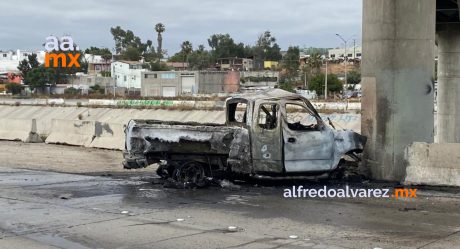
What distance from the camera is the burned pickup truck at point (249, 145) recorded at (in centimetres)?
1215

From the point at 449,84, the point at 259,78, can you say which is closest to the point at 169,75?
the point at 259,78

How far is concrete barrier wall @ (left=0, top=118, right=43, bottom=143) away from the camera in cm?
2802

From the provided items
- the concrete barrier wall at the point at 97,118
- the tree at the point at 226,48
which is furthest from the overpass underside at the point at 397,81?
the tree at the point at 226,48

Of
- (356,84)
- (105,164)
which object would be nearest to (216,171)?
(105,164)

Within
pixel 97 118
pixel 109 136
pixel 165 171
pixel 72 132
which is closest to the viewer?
pixel 165 171

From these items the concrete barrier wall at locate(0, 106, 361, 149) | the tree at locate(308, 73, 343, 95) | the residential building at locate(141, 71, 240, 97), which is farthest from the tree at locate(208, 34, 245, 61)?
the concrete barrier wall at locate(0, 106, 361, 149)

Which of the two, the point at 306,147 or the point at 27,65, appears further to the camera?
the point at 27,65

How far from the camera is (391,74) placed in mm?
13297

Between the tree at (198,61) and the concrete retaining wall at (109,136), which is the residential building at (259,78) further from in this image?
the concrete retaining wall at (109,136)

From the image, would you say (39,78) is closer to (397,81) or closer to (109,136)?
(109,136)

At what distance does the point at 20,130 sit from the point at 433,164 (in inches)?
882

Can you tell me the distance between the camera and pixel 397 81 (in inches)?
522

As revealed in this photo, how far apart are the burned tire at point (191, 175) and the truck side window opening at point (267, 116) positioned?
1.63m

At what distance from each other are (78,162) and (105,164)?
1078 millimetres
